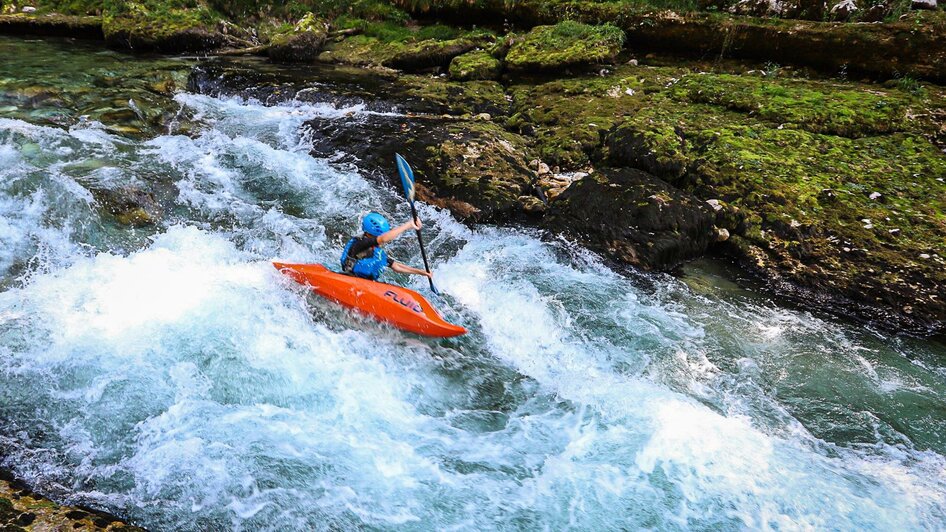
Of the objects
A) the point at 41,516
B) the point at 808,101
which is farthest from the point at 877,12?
the point at 41,516

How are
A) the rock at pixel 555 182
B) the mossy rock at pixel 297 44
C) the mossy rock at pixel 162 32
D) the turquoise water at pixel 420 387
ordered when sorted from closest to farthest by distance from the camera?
the turquoise water at pixel 420 387 → the rock at pixel 555 182 → the mossy rock at pixel 162 32 → the mossy rock at pixel 297 44

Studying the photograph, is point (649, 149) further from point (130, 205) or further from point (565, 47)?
point (130, 205)

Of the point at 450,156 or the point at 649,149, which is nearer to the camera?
the point at 649,149

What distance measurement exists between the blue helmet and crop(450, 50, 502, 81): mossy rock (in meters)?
6.60

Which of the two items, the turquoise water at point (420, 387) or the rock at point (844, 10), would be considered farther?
the rock at point (844, 10)

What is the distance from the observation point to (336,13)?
14672 mm

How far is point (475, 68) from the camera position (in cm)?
1067

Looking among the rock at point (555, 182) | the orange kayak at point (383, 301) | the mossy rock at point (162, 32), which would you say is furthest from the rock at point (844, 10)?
the mossy rock at point (162, 32)

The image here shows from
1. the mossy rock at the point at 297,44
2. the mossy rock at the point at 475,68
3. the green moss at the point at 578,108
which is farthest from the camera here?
the mossy rock at the point at 297,44

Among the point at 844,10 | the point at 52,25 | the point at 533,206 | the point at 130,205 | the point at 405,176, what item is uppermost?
the point at 844,10

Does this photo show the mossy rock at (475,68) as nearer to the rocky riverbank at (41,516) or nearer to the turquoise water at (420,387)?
the turquoise water at (420,387)

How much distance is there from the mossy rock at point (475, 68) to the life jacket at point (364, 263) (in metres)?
6.61

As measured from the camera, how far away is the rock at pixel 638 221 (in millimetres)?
6102

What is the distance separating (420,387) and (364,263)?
55.8 inches
